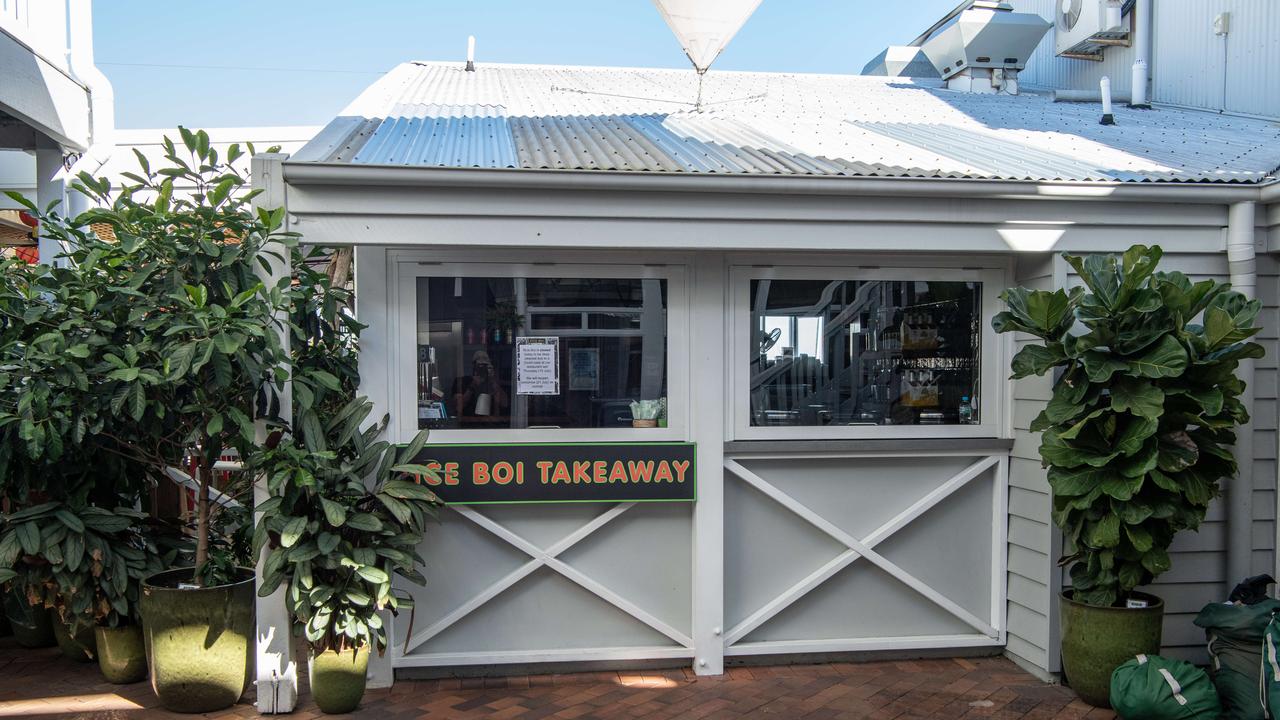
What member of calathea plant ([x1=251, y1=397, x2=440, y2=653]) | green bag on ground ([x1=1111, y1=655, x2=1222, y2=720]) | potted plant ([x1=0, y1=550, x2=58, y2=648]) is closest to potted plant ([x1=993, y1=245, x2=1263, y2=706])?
green bag on ground ([x1=1111, y1=655, x2=1222, y2=720])

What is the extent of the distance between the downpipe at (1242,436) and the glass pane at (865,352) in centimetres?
129

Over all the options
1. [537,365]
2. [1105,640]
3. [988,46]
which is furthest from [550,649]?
[988,46]

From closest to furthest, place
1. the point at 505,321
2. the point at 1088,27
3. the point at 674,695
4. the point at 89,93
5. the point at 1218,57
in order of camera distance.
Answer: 1. the point at 674,695
2. the point at 505,321
3. the point at 89,93
4. the point at 1218,57
5. the point at 1088,27

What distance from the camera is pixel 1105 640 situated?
15.3 feet

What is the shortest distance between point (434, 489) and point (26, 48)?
13.0 ft

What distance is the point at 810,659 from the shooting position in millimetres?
5402

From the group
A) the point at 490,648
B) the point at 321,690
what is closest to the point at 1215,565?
the point at 490,648

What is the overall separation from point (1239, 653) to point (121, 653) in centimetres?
550

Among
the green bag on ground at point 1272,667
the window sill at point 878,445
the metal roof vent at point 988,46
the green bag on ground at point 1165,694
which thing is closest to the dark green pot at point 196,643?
the window sill at point 878,445

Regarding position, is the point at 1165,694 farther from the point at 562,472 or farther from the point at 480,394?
the point at 480,394

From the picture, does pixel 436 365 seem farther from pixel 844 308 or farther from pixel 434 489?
pixel 844 308

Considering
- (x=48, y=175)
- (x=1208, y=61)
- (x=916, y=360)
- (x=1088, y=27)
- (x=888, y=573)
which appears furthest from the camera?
(x=1088, y=27)

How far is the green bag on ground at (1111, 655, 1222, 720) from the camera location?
4352mm

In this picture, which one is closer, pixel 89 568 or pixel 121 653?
pixel 89 568
